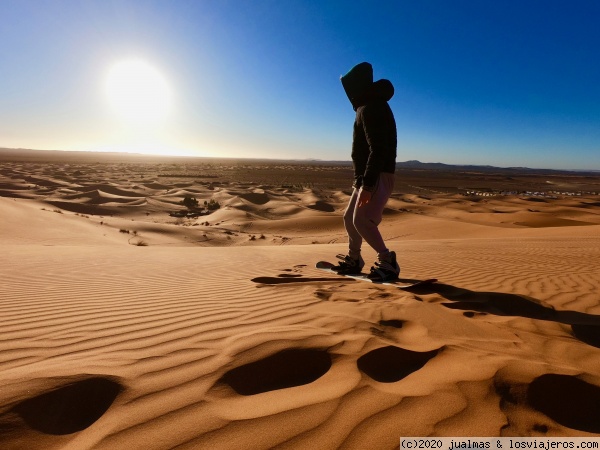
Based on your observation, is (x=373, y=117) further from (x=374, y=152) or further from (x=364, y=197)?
(x=364, y=197)

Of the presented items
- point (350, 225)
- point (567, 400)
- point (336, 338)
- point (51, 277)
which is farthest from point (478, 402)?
point (51, 277)

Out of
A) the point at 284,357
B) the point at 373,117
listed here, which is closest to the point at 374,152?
the point at 373,117

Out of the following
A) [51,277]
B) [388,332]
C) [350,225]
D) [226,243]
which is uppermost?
[350,225]

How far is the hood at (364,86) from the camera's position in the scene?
13.2ft

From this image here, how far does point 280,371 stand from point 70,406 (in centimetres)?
91

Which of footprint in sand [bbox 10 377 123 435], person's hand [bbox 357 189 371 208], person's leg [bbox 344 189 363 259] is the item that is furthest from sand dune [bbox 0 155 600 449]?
person's hand [bbox 357 189 371 208]

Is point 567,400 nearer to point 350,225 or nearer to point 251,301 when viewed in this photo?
point 251,301

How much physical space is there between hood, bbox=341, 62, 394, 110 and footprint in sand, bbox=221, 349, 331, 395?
3055 millimetres

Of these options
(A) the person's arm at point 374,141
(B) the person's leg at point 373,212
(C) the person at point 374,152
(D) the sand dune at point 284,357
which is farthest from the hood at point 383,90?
(D) the sand dune at point 284,357

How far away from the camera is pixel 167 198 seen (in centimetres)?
2266

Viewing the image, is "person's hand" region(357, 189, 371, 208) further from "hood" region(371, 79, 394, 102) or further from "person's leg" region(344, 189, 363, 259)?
"hood" region(371, 79, 394, 102)

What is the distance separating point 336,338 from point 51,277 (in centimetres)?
373

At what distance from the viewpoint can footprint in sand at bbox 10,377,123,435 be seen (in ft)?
4.43

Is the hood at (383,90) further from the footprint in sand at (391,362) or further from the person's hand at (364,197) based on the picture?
the footprint in sand at (391,362)
